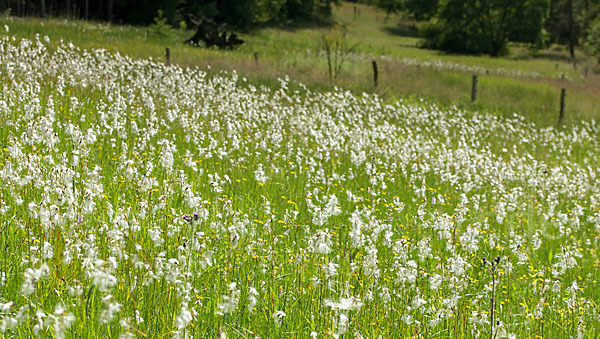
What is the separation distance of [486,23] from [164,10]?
44481 mm

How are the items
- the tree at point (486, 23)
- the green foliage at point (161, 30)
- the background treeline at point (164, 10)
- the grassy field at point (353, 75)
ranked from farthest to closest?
the tree at point (486, 23)
the background treeline at point (164, 10)
the green foliage at point (161, 30)
the grassy field at point (353, 75)

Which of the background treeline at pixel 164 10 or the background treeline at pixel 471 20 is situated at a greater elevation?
the background treeline at pixel 471 20

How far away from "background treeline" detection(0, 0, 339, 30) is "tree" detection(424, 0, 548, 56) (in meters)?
23.5

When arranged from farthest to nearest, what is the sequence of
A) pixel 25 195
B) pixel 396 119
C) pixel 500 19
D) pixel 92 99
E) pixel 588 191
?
1. pixel 500 19
2. pixel 396 119
3. pixel 588 191
4. pixel 92 99
5. pixel 25 195

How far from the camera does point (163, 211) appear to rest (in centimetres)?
555

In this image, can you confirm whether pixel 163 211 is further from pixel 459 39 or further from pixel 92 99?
pixel 459 39

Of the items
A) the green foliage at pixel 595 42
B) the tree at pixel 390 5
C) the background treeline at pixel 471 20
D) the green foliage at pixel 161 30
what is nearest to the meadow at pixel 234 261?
the green foliage at pixel 161 30

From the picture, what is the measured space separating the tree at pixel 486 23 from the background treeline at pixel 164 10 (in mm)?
23538

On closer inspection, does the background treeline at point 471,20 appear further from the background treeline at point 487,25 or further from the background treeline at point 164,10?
the background treeline at point 164,10

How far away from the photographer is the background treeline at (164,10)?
43031 mm

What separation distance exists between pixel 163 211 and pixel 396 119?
48.8 feet

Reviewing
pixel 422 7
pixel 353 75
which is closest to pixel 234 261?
pixel 353 75

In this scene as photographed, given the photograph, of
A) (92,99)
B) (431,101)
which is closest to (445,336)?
(92,99)

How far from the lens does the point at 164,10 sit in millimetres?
45344
